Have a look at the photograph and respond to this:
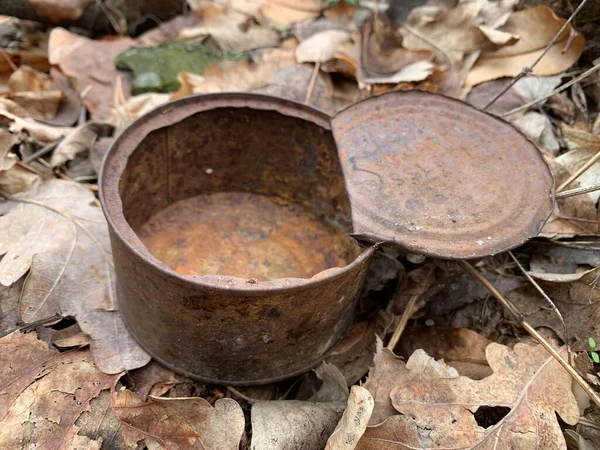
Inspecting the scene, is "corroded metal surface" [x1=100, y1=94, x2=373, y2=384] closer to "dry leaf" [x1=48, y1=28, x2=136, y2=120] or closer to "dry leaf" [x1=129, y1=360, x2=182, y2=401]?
"dry leaf" [x1=129, y1=360, x2=182, y2=401]

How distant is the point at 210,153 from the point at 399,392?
1173mm

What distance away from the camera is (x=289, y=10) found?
296 centimetres

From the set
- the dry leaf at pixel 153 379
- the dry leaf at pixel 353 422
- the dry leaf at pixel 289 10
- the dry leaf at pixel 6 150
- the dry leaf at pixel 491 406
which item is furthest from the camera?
the dry leaf at pixel 289 10

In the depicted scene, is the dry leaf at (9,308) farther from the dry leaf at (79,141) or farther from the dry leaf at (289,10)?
the dry leaf at (289,10)

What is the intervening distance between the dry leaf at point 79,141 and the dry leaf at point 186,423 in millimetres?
1078

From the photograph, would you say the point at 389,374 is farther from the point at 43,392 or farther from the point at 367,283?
the point at 43,392

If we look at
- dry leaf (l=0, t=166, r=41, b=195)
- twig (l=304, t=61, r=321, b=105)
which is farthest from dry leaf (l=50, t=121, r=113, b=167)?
twig (l=304, t=61, r=321, b=105)

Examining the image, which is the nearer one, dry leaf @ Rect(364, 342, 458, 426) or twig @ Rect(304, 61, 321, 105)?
dry leaf @ Rect(364, 342, 458, 426)

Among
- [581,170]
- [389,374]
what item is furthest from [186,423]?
[581,170]

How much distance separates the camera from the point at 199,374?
1.71 metres

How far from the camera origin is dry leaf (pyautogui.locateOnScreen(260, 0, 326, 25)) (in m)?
2.93

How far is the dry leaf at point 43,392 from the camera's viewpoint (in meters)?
1.52

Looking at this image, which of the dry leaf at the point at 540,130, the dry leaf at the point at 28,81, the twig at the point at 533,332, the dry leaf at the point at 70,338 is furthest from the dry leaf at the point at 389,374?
the dry leaf at the point at 28,81

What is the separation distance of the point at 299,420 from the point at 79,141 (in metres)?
1.41
